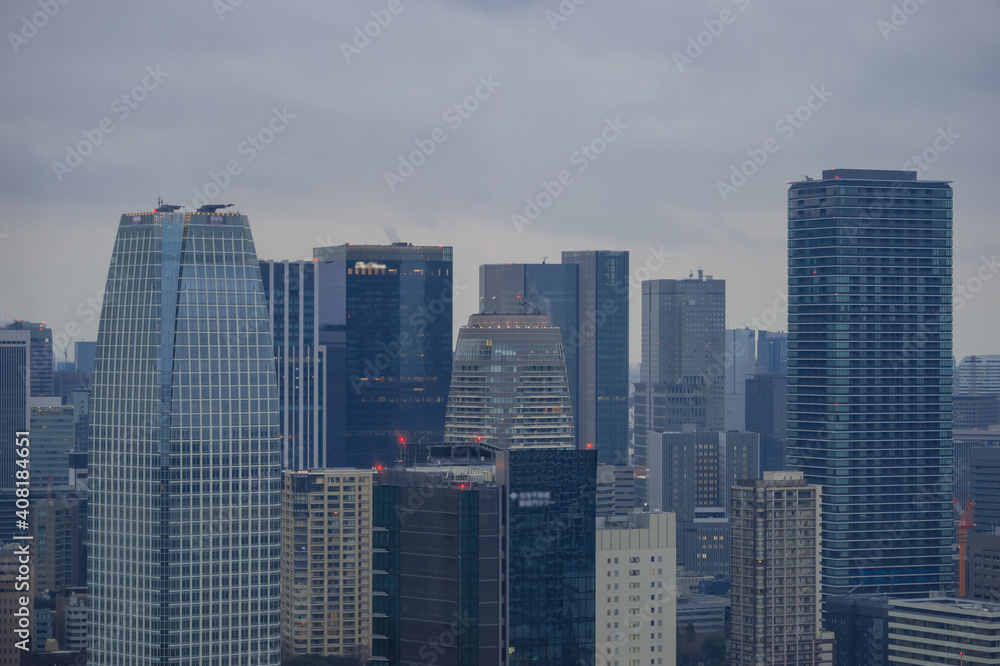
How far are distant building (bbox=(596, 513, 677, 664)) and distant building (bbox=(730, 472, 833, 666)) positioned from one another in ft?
103

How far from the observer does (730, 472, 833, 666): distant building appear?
187 metres

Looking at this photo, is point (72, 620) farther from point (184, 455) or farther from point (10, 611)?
point (184, 455)

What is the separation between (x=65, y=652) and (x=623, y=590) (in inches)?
2437

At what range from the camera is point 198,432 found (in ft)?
486

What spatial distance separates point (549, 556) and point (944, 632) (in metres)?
65.5

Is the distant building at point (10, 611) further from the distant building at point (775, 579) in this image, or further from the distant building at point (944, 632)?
the distant building at point (944, 632)

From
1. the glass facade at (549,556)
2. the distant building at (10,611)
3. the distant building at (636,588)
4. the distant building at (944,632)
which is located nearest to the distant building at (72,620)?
the distant building at (10,611)

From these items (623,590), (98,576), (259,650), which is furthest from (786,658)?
(98,576)

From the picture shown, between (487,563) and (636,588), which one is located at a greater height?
(487,563)

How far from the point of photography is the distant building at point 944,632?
174875 millimetres

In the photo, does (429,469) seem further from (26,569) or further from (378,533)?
(26,569)

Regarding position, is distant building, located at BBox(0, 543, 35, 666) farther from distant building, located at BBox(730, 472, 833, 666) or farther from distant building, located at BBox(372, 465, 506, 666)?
distant building, located at BBox(730, 472, 833, 666)

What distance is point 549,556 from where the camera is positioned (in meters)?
128

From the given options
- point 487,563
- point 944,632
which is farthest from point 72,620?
point 944,632
